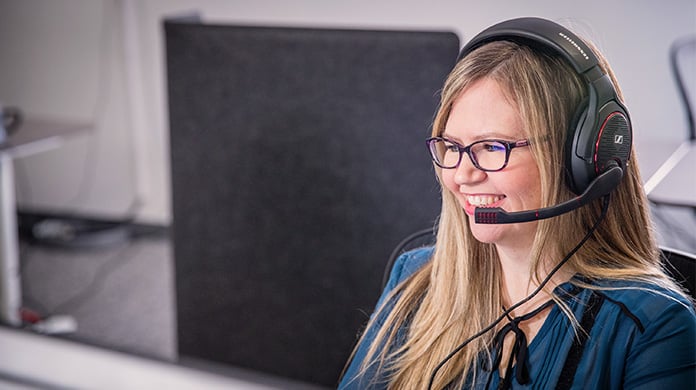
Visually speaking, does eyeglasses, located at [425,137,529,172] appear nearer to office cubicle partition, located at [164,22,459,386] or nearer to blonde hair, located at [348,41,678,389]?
blonde hair, located at [348,41,678,389]

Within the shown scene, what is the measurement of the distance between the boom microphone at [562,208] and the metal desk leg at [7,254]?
1.65m

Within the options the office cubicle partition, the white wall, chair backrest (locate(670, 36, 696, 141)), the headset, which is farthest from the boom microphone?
the white wall

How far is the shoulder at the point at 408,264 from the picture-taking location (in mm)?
939

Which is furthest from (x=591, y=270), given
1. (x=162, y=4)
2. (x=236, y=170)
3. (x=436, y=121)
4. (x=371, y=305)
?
(x=162, y=4)

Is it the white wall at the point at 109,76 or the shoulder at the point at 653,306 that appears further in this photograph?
the white wall at the point at 109,76

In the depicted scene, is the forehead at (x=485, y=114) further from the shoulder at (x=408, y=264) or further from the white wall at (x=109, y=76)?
the white wall at (x=109, y=76)

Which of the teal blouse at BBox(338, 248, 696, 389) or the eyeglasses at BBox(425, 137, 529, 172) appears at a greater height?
the eyeglasses at BBox(425, 137, 529, 172)

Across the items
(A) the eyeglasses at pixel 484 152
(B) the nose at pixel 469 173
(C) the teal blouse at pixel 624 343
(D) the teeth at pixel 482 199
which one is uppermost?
(A) the eyeglasses at pixel 484 152

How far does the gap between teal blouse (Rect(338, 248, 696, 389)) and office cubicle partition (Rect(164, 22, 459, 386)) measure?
1.64ft

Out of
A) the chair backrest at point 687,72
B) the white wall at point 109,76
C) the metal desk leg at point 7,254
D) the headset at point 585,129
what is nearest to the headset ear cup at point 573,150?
the headset at point 585,129

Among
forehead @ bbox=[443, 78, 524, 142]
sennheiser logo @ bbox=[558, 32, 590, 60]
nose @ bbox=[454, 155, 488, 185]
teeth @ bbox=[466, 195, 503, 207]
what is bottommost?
teeth @ bbox=[466, 195, 503, 207]

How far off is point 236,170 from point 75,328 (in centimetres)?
100

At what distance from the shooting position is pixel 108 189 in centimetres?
292

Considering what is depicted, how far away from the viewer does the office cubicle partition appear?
1.34 metres
